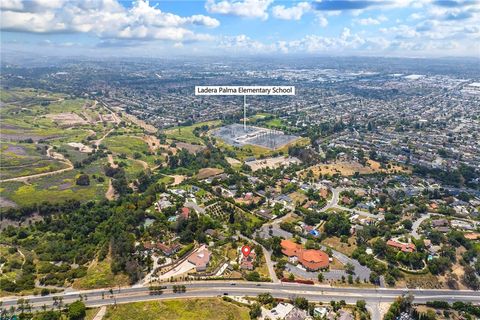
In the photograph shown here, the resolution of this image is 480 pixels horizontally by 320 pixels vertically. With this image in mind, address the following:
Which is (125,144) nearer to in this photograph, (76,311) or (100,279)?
(100,279)

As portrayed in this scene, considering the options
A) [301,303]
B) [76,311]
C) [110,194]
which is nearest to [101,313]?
[76,311]

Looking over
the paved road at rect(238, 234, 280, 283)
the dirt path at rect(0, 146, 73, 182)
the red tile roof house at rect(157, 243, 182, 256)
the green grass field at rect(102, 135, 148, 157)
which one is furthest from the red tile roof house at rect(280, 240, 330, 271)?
the green grass field at rect(102, 135, 148, 157)

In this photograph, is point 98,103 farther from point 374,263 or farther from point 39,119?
point 374,263

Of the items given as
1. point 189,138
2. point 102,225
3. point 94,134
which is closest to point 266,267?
point 102,225

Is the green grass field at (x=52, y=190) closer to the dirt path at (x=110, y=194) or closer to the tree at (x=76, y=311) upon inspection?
the dirt path at (x=110, y=194)

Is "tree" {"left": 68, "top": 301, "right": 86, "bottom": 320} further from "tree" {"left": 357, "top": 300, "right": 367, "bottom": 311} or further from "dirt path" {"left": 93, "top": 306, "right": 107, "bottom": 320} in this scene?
"tree" {"left": 357, "top": 300, "right": 367, "bottom": 311}
